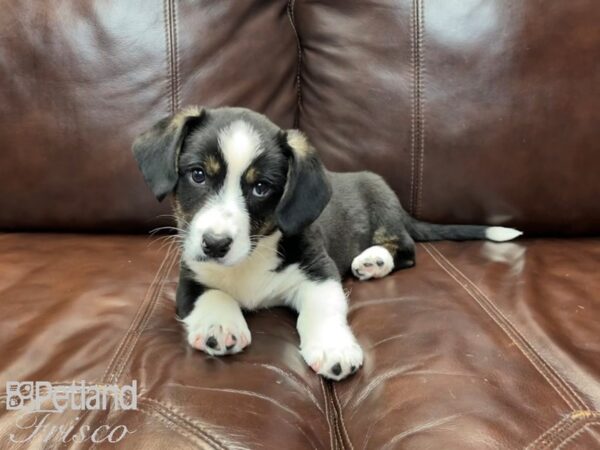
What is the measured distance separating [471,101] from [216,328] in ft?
4.14

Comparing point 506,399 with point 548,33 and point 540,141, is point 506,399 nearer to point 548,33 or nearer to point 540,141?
point 540,141

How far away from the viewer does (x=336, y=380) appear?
1376 millimetres

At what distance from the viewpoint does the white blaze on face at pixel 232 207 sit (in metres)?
1.48

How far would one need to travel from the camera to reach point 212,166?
1562mm

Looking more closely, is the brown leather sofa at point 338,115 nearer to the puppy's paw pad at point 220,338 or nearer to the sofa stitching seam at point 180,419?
the puppy's paw pad at point 220,338

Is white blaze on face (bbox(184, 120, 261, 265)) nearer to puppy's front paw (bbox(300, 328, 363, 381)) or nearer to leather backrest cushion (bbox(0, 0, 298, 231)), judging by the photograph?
puppy's front paw (bbox(300, 328, 363, 381))

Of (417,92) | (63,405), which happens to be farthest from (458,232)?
(63,405)

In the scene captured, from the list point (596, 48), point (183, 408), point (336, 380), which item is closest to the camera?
point (183, 408)

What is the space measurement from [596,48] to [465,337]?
1245 millimetres

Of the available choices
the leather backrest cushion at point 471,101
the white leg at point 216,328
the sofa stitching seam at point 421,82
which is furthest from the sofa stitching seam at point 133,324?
the sofa stitching seam at point 421,82

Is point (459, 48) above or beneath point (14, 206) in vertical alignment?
above

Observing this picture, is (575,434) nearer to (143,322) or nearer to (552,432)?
(552,432)

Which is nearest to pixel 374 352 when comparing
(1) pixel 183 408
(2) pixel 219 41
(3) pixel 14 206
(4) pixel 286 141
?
(1) pixel 183 408

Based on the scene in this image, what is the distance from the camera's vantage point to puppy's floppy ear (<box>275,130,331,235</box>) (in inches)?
63.0
